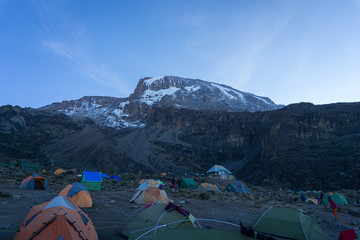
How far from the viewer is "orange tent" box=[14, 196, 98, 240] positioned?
4891 mm

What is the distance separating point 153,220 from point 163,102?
11387 centimetres

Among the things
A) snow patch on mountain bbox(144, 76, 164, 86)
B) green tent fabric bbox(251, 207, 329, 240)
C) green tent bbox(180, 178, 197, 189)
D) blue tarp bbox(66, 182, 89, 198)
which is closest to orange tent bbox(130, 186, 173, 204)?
blue tarp bbox(66, 182, 89, 198)

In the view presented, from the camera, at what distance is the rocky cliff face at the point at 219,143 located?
4166 centimetres

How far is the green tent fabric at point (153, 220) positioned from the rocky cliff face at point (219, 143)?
35667mm

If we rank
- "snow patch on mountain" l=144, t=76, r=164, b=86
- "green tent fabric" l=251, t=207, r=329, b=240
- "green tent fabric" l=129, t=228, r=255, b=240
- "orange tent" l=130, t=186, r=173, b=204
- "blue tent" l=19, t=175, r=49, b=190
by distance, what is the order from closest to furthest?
1. "green tent fabric" l=129, t=228, r=255, b=240
2. "green tent fabric" l=251, t=207, r=329, b=240
3. "orange tent" l=130, t=186, r=173, b=204
4. "blue tent" l=19, t=175, r=49, b=190
5. "snow patch on mountain" l=144, t=76, r=164, b=86

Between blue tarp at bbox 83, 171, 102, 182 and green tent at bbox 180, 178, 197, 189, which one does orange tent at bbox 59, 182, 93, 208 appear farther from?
green tent at bbox 180, 178, 197, 189

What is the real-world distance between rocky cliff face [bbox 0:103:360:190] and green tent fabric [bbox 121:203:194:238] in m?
35.7

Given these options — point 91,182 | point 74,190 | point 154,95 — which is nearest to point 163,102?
point 154,95

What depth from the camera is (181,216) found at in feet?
20.7

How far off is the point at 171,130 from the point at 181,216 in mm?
79644

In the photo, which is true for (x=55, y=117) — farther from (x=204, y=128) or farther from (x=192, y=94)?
(x=192, y=94)

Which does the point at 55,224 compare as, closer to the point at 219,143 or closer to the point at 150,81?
the point at 219,143

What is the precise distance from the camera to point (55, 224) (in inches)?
196

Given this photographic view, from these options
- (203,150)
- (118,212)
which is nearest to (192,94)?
(203,150)
